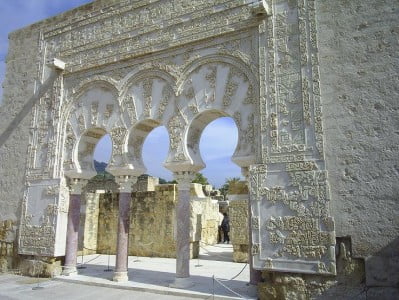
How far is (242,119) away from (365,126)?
6.16 feet

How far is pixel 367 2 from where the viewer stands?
5102 millimetres

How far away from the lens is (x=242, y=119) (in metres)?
5.79

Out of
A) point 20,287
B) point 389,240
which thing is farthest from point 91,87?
point 389,240

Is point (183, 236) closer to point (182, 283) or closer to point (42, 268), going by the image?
point (182, 283)

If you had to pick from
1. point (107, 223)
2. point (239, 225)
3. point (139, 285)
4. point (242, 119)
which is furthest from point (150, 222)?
point (242, 119)

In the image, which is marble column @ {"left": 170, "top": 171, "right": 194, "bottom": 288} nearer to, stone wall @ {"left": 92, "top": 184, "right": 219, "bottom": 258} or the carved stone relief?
the carved stone relief

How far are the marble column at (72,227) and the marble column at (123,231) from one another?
1.28m

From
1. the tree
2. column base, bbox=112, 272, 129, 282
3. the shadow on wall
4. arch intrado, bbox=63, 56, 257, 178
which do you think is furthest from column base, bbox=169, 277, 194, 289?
the tree

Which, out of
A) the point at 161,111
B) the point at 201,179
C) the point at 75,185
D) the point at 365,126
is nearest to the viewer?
the point at 365,126

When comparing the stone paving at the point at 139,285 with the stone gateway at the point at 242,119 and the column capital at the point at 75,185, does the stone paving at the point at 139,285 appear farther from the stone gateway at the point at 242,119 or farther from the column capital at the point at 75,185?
the column capital at the point at 75,185

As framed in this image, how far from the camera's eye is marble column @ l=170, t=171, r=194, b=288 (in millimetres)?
5898

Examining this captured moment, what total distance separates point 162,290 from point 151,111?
324 centimetres

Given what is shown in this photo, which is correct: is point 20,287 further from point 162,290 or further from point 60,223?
point 162,290

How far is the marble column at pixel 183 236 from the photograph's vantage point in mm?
5898
